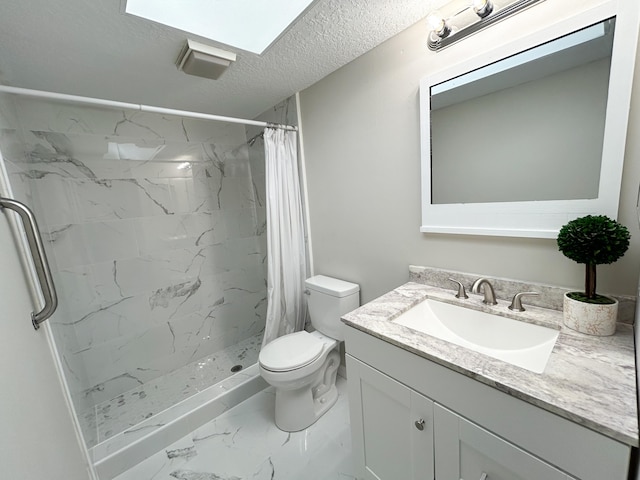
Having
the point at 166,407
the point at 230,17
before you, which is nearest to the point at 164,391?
the point at 166,407

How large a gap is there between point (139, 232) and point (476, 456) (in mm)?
2315

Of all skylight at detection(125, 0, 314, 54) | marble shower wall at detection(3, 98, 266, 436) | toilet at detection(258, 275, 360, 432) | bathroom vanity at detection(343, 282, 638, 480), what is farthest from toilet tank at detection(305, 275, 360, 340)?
skylight at detection(125, 0, 314, 54)

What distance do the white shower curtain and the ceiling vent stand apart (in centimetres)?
50

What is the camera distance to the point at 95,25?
104 cm

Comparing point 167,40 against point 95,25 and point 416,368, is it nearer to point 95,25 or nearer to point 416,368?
point 95,25

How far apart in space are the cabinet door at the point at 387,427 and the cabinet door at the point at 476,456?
40 millimetres

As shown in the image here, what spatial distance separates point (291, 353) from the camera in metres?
1.58

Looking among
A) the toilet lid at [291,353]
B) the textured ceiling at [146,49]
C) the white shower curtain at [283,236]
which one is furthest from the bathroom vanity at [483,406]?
the textured ceiling at [146,49]

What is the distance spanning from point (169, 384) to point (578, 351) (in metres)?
2.45

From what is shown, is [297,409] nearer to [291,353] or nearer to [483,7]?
[291,353]

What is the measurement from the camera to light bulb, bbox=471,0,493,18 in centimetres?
95

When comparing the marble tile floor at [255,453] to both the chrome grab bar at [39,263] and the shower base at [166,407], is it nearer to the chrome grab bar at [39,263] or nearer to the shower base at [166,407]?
the shower base at [166,407]

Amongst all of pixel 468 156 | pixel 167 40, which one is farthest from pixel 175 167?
pixel 468 156

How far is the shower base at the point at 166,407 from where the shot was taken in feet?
4.81
